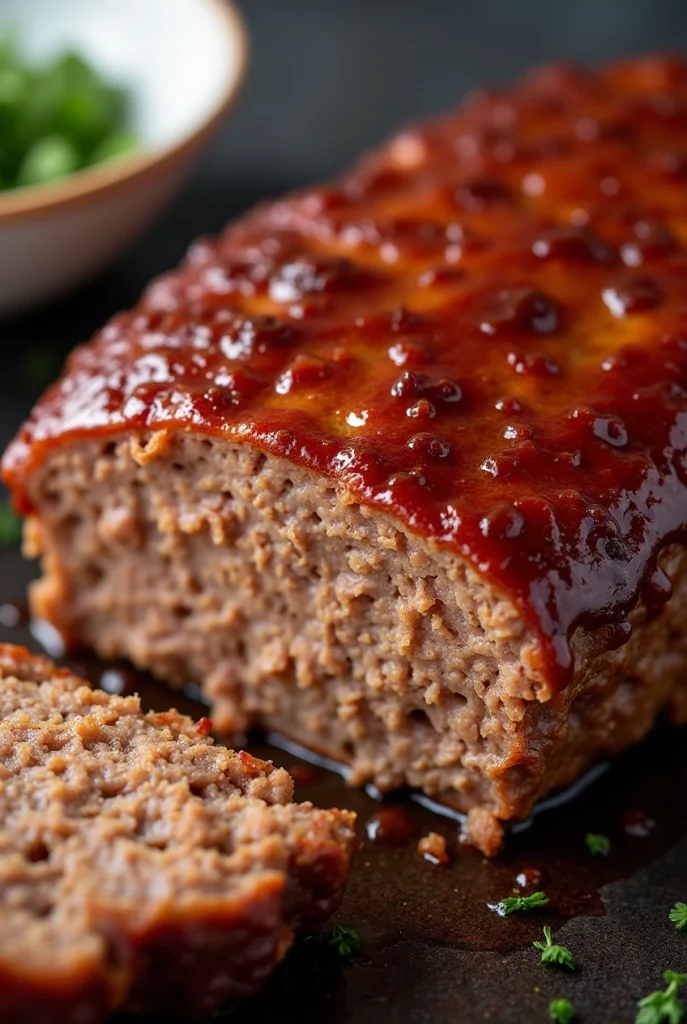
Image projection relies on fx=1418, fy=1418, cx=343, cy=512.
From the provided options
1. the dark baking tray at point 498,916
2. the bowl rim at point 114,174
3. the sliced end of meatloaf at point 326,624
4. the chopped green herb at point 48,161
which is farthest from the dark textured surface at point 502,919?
the chopped green herb at point 48,161

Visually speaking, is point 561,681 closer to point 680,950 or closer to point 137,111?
point 680,950

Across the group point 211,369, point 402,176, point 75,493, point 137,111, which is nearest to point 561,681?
point 211,369

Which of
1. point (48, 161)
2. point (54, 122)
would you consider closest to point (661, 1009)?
point (48, 161)

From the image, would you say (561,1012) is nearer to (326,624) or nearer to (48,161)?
(326,624)

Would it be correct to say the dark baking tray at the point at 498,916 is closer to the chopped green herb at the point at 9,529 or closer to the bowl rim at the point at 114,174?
the chopped green herb at the point at 9,529

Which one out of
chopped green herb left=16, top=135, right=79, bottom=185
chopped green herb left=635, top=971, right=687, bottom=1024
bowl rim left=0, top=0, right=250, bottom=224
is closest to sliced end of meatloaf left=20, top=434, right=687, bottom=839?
chopped green herb left=635, top=971, right=687, bottom=1024
